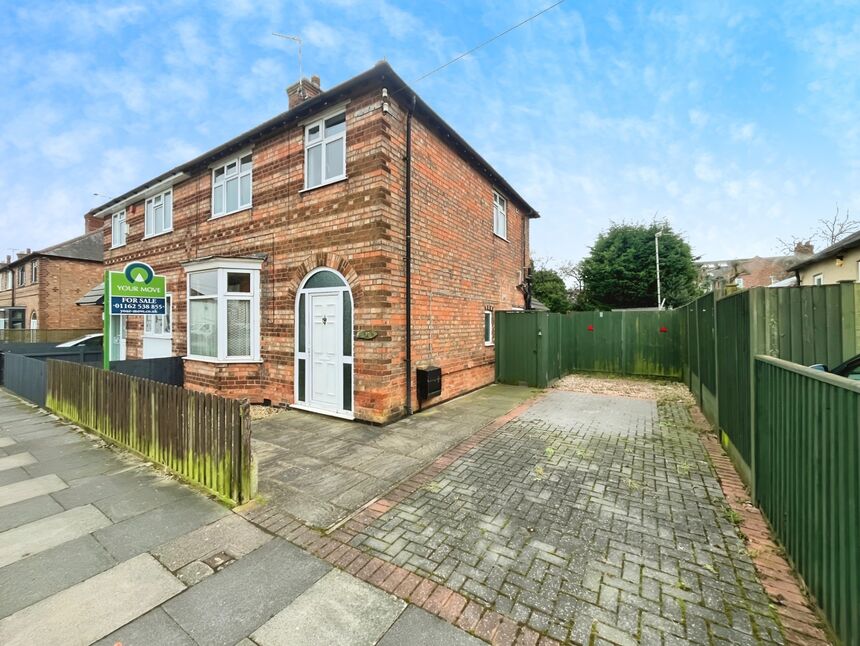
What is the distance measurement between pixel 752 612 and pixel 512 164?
46.7ft

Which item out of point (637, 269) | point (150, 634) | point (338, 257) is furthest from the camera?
point (637, 269)

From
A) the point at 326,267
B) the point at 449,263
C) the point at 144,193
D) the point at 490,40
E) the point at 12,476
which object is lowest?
the point at 12,476

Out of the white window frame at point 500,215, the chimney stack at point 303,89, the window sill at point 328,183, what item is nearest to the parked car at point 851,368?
the window sill at point 328,183

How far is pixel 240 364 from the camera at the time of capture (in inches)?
300

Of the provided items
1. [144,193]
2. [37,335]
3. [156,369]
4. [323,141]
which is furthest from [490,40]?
[37,335]

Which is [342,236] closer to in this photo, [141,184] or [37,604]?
[37,604]

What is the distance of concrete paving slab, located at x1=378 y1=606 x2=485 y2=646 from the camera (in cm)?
194

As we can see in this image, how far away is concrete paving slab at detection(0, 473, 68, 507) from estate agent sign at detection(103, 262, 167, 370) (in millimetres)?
2301

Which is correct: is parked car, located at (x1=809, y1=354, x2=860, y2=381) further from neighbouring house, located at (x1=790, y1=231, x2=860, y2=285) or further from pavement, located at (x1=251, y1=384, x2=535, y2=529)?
neighbouring house, located at (x1=790, y1=231, x2=860, y2=285)

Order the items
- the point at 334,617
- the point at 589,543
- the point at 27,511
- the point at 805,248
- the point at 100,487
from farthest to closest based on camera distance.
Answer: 1. the point at 805,248
2. the point at 100,487
3. the point at 27,511
4. the point at 589,543
5. the point at 334,617

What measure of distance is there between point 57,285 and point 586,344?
29139 millimetres

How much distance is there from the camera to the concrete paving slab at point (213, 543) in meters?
2.69

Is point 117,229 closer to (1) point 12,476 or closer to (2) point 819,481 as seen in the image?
(1) point 12,476

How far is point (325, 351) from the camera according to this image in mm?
6891
